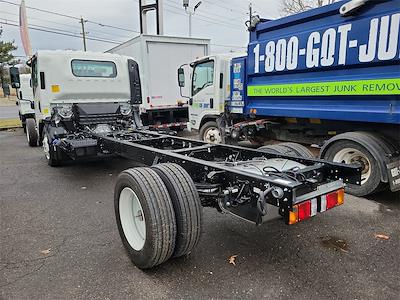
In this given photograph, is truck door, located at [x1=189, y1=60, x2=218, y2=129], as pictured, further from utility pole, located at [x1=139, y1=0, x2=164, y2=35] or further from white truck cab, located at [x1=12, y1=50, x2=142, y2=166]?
utility pole, located at [x1=139, y1=0, x2=164, y2=35]

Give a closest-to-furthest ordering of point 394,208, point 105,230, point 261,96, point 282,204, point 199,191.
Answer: point 282,204 → point 199,191 → point 105,230 → point 394,208 → point 261,96

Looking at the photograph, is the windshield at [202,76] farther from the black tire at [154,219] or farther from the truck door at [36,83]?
the black tire at [154,219]

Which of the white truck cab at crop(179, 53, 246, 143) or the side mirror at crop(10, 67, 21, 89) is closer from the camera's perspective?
the white truck cab at crop(179, 53, 246, 143)

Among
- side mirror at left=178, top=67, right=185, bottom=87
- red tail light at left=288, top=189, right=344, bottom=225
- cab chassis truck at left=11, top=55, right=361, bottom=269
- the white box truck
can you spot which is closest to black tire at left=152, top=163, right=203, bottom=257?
cab chassis truck at left=11, top=55, right=361, bottom=269

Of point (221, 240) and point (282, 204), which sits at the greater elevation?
point (282, 204)

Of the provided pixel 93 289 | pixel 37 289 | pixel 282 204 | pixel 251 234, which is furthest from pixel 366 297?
pixel 37 289

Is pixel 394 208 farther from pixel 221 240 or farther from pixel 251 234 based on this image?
pixel 221 240

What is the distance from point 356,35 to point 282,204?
3.59 m

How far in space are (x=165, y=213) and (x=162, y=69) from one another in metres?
8.65

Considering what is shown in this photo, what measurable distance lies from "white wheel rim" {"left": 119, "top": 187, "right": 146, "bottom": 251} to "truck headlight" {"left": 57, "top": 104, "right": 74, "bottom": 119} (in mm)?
4204

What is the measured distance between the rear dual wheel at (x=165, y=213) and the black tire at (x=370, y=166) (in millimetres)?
2729

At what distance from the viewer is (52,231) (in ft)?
12.6

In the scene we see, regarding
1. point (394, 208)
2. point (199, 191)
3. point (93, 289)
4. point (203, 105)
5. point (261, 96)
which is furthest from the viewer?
A: point (203, 105)

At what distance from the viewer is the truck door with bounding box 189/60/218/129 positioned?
8.22m
